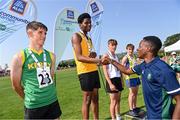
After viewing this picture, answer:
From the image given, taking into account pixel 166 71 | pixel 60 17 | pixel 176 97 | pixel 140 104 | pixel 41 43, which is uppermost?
pixel 60 17

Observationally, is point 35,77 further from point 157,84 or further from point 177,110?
point 177,110

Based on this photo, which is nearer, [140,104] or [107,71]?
[107,71]

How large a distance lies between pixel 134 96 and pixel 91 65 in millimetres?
3027

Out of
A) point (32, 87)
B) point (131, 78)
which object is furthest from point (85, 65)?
point (131, 78)

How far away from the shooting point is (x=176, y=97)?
12.3 ft

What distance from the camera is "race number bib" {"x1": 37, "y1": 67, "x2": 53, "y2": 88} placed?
167 inches

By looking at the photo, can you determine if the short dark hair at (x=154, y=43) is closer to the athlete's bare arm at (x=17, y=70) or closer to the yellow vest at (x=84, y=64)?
the athlete's bare arm at (x=17, y=70)

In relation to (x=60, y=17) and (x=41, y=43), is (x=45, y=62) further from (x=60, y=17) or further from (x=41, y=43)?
(x=60, y=17)

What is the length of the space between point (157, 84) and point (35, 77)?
1.53m

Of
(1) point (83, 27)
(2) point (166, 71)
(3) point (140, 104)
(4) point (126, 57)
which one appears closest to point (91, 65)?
(1) point (83, 27)

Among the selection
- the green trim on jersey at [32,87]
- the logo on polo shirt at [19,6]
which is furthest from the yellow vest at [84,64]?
the logo on polo shirt at [19,6]

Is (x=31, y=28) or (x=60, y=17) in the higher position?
(x=60, y=17)

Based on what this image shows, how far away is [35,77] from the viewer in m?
4.24

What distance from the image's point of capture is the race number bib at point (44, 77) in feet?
A: 13.9
